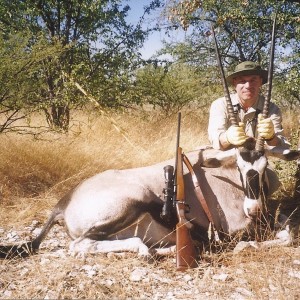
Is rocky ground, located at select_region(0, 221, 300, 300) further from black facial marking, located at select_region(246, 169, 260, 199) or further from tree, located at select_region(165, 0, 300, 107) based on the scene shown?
tree, located at select_region(165, 0, 300, 107)

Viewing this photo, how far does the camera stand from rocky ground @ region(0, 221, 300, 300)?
106 inches

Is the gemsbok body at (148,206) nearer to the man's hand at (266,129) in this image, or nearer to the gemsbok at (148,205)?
the gemsbok at (148,205)

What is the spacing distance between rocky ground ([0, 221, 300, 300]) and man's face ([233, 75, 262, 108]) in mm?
1729

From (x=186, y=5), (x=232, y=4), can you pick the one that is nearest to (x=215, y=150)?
(x=186, y=5)

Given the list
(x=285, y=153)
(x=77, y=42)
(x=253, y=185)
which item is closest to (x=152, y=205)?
(x=253, y=185)

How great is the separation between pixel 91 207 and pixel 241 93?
7.30ft

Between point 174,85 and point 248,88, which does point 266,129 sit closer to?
point 248,88

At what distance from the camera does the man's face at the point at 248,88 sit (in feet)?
13.8

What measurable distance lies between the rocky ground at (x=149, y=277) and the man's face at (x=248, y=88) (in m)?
1.73

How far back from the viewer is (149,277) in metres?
3.03

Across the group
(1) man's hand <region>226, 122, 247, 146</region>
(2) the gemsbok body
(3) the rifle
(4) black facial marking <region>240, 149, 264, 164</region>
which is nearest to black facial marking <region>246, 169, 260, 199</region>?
(2) the gemsbok body

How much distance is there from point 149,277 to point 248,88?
2.45 m

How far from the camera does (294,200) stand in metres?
5.09

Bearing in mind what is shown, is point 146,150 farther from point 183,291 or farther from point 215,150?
point 183,291
